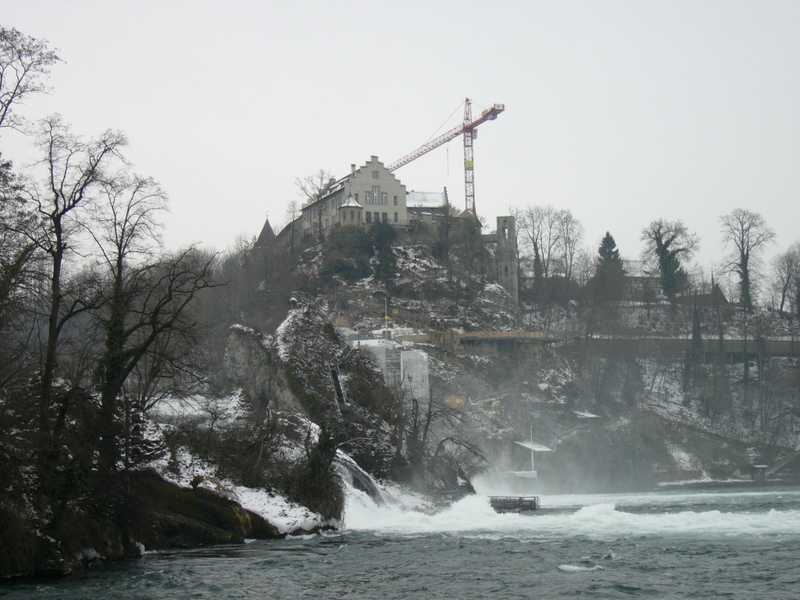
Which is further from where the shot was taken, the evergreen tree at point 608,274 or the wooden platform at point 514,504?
the evergreen tree at point 608,274

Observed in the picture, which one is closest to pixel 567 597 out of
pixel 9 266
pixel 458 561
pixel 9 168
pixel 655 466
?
pixel 458 561

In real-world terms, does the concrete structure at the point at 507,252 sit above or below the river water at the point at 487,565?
above

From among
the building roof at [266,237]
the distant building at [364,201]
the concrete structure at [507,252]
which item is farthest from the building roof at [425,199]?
the building roof at [266,237]

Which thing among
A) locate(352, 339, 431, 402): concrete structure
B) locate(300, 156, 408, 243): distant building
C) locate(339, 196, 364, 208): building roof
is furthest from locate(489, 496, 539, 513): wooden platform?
locate(339, 196, 364, 208): building roof

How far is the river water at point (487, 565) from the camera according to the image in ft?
59.7

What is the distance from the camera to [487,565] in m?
21.8

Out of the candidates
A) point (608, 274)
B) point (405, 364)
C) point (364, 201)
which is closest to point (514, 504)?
point (405, 364)

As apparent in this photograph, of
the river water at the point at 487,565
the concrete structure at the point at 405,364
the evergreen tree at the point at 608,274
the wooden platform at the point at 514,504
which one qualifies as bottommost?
the wooden platform at the point at 514,504

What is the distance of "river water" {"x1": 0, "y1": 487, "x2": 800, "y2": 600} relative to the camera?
18188 mm

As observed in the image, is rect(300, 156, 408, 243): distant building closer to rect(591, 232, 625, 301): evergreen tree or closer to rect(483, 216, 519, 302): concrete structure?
rect(483, 216, 519, 302): concrete structure

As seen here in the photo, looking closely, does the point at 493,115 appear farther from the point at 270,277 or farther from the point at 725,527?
the point at 725,527

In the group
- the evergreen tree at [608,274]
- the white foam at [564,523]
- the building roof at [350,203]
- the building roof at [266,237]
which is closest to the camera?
the white foam at [564,523]

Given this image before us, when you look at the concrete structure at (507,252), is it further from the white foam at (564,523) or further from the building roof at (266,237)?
the white foam at (564,523)

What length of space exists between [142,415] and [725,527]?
20.6 m
